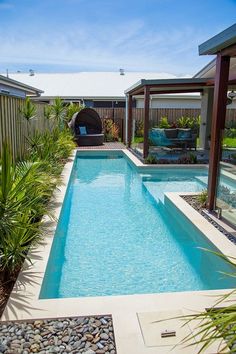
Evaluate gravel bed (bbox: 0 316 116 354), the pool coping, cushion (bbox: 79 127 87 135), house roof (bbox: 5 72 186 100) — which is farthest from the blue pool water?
house roof (bbox: 5 72 186 100)

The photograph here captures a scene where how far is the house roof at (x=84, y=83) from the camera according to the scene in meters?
25.6

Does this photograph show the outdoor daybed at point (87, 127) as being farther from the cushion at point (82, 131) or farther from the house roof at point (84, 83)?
the house roof at point (84, 83)

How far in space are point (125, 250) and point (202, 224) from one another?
1.47m

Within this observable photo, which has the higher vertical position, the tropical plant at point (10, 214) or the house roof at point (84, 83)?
the house roof at point (84, 83)

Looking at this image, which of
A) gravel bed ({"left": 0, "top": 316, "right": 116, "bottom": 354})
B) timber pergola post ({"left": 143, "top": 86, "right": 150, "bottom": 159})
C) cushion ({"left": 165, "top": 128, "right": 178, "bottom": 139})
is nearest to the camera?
gravel bed ({"left": 0, "top": 316, "right": 116, "bottom": 354})

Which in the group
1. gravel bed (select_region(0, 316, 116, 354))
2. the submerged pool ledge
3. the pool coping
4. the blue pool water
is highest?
the submerged pool ledge

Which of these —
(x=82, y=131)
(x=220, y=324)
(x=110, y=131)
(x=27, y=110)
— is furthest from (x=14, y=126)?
(x=110, y=131)

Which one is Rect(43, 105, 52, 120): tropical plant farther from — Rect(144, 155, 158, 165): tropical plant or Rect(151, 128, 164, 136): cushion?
Rect(151, 128, 164, 136): cushion

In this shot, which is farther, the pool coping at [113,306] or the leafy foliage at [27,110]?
the leafy foliage at [27,110]

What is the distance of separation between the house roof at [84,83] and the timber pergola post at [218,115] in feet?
61.9

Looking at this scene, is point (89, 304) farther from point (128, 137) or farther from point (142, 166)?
point (128, 137)

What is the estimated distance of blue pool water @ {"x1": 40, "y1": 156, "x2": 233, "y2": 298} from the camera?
16.3ft

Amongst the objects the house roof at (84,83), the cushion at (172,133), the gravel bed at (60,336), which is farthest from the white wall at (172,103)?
the gravel bed at (60,336)

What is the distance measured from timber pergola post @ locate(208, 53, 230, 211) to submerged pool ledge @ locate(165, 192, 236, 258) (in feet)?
1.72
